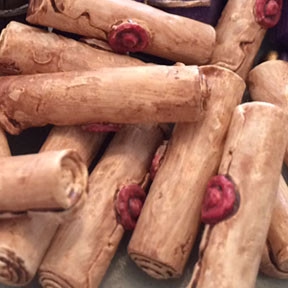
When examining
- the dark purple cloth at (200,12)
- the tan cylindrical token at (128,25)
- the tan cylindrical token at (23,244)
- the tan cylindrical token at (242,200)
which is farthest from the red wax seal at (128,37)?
the tan cylindrical token at (23,244)

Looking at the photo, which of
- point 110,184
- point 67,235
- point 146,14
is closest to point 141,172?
point 110,184

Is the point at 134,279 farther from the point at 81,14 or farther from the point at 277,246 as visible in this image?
the point at 81,14

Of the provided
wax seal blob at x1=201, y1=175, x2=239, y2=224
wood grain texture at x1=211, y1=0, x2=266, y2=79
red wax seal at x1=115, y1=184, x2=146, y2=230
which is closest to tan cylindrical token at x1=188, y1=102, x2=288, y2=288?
wax seal blob at x1=201, y1=175, x2=239, y2=224

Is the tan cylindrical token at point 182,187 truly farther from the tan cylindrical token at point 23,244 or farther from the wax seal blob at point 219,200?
the tan cylindrical token at point 23,244

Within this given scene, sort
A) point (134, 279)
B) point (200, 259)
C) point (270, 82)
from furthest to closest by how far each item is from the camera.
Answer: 1. point (270, 82)
2. point (134, 279)
3. point (200, 259)

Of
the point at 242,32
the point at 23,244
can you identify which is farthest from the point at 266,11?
the point at 23,244

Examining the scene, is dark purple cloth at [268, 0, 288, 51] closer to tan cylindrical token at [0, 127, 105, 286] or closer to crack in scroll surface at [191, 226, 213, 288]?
crack in scroll surface at [191, 226, 213, 288]

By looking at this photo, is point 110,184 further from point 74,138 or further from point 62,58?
point 62,58
